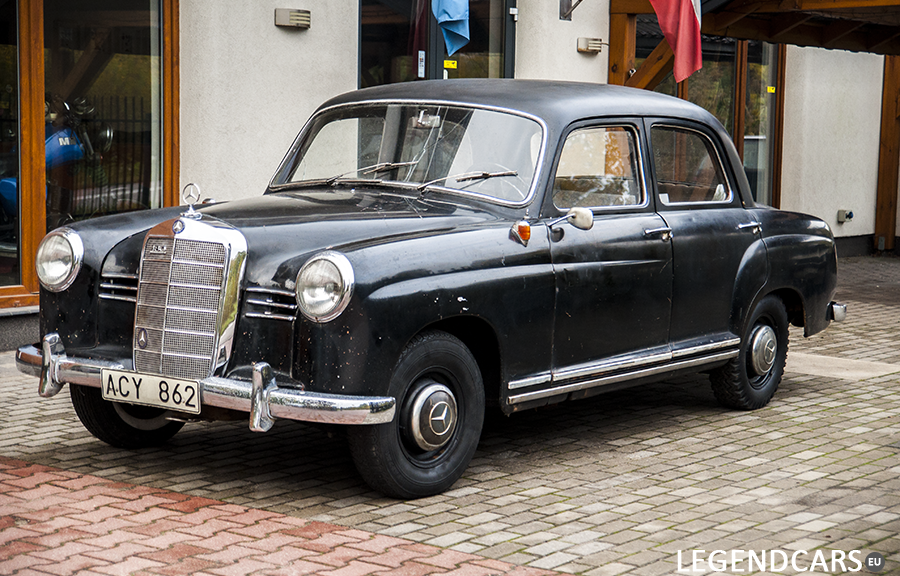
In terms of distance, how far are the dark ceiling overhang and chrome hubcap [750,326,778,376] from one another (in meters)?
5.05

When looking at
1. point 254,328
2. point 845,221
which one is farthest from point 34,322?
point 845,221

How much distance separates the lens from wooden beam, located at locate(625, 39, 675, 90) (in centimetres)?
1077

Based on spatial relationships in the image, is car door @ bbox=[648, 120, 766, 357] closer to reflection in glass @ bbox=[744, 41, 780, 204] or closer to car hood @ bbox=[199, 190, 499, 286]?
car hood @ bbox=[199, 190, 499, 286]

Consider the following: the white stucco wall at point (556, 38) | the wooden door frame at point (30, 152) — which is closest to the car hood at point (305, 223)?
the wooden door frame at point (30, 152)

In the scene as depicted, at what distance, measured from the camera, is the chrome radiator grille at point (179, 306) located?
15.5ft

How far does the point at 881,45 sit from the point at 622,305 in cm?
922

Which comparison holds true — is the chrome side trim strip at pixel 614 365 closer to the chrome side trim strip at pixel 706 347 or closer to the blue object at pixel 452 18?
the chrome side trim strip at pixel 706 347

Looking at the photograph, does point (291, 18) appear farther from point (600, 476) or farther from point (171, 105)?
point (600, 476)

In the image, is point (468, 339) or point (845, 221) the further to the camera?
point (845, 221)

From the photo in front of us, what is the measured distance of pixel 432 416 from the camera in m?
4.84

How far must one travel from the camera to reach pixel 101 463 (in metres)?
5.41

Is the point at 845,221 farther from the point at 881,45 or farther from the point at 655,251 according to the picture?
the point at 655,251

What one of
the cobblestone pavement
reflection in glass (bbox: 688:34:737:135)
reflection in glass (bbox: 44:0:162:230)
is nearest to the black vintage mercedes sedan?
the cobblestone pavement

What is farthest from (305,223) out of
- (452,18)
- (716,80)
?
(716,80)
